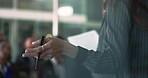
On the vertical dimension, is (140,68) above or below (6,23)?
above

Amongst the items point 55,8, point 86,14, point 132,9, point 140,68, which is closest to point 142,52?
point 140,68

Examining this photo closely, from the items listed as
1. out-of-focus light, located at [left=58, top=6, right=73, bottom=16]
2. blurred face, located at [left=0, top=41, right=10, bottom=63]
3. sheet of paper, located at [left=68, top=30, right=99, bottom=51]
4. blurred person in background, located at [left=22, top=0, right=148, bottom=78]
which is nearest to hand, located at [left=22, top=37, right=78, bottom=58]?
blurred person in background, located at [left=22, top=0, right=148, bottom=78]

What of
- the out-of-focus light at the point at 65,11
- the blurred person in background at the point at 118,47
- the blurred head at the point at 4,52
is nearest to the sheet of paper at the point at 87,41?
the blurred person in background at the point at 118,47

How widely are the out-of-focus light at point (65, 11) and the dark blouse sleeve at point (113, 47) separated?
5586 millimetres

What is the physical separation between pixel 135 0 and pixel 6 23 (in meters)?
6.57

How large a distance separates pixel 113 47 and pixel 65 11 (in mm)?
5828

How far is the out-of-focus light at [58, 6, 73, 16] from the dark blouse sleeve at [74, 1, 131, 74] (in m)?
5.59

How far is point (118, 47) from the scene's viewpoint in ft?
3.98

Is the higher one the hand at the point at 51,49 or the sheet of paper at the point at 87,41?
the hand at the point at 51,49

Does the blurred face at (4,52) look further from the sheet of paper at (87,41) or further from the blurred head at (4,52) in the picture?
the sheet of paper at (87,41)

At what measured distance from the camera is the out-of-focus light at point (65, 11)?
22.5 ft

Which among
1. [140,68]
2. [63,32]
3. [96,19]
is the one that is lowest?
[63,32]

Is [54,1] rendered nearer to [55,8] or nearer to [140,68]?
[55,8]

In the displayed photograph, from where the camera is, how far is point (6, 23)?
7.58 m
